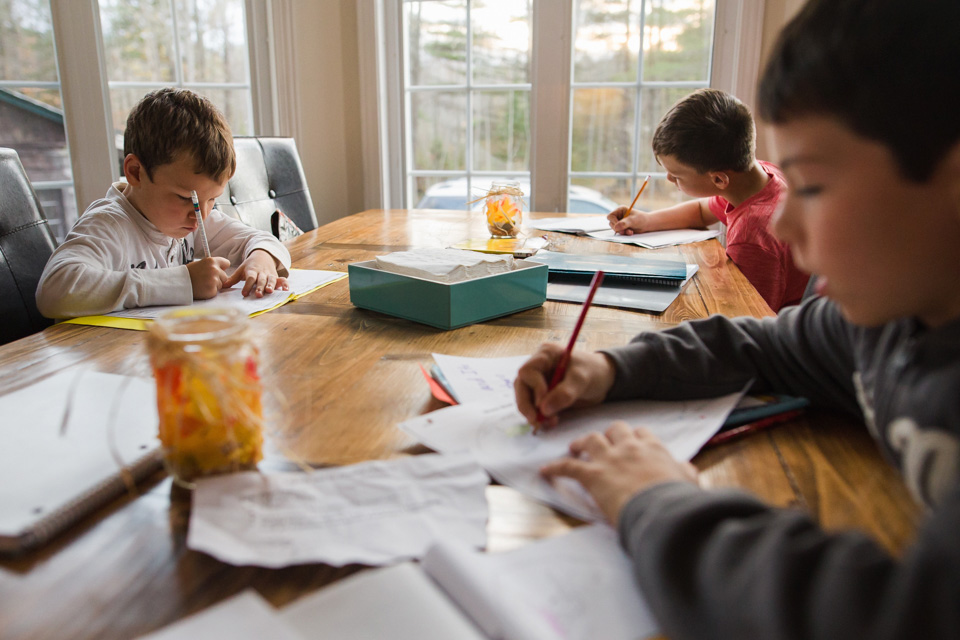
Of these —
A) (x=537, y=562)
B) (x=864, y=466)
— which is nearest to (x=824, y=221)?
(x=864, y=466)

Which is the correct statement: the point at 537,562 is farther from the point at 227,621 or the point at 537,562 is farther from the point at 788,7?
the point at 788,7

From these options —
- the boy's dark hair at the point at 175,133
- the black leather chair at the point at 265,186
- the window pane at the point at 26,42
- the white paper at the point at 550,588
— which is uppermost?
the window pane at the point at 26,42

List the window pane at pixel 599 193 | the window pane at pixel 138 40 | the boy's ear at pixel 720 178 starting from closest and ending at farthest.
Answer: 1. the boy's ear at pixel 720 178
2. the window pane at pixel 138 40
3. the window pane at pixel 599 193

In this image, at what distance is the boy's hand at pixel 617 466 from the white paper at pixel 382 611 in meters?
0.14

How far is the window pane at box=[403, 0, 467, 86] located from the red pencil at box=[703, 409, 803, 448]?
8.97ft

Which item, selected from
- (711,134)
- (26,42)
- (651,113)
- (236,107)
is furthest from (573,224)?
(26,42)

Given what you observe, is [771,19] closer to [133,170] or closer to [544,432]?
[133,170]

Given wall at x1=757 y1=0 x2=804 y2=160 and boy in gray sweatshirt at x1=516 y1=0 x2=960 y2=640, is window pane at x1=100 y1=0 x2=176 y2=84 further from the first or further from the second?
boy in gray sweatshirt at x1=516 y1=0 x2=960 y2=640

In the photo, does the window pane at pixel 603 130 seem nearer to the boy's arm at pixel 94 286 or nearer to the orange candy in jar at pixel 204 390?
the boy's arm at pixel 94 286

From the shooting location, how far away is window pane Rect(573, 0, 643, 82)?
2814 millimetres

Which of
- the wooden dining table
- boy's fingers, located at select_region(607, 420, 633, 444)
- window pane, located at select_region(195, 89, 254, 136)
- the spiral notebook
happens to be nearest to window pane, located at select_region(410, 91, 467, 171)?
window pane, located at select_region(195, 89, 254, 136)

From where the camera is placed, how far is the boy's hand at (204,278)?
1146 millimetres

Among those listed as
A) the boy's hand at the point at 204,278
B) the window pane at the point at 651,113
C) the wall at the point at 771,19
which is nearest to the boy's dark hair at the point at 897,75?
the boy's hand at the point at 204,278

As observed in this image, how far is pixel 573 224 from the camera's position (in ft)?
6.54
